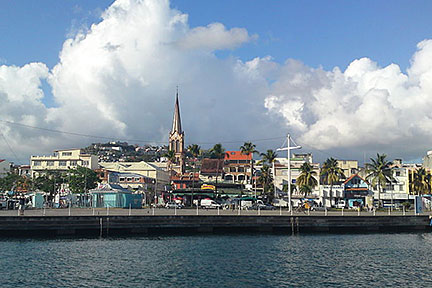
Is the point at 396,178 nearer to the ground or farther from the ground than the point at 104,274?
farther from the ground

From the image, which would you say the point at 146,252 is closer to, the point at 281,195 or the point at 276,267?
the point at 276,267

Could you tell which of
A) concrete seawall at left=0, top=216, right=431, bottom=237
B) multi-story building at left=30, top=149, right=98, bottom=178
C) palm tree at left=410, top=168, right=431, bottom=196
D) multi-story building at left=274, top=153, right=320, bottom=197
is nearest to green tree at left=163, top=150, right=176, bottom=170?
multi-story building at left=30, top=149, right=98, bottom=178

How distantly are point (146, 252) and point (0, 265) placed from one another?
515 inches

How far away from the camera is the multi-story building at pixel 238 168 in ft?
472

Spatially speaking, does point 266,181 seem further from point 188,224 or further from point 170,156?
point 188,224

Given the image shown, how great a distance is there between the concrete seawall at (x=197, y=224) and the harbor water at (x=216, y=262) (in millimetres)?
1932

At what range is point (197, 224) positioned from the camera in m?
55.4

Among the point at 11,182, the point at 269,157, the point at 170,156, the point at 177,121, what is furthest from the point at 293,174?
the point at 11,182

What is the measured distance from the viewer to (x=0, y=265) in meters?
35.8

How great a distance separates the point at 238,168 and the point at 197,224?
9014 cm

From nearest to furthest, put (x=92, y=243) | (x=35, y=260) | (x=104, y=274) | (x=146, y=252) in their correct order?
(x=104, y=274)
(x=35, y=260)
(x=146, y=252)
(x=92, y=243)

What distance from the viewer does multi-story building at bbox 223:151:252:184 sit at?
144000 mm

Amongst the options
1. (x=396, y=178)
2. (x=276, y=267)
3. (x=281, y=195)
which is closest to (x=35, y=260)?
(x=276, y=267)

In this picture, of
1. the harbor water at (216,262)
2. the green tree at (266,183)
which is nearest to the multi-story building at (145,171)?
the green tree at (266,183)
